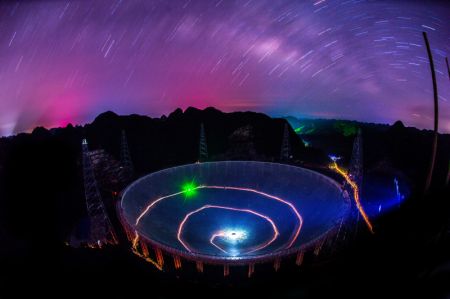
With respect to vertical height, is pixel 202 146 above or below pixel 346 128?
below

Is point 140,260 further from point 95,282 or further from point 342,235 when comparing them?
point 342,235

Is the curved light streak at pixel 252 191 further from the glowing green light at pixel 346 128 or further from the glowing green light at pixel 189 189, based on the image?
the glowing green light at pixel 346 128

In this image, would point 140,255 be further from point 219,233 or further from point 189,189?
point 189,189

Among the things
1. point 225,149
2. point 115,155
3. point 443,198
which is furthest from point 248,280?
point 115,155

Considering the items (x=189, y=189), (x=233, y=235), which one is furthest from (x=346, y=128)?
(x=233, y=235)

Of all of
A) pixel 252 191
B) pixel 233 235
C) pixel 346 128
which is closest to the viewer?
pixel 233 235

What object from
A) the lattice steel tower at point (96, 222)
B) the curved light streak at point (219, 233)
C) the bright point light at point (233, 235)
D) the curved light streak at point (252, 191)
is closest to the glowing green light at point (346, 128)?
the curved light streak at point (252, 191)

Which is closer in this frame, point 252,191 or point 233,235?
point 233,235

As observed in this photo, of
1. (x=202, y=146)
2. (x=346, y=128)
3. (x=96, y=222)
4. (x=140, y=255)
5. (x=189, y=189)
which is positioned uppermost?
(x=346, y=128)
